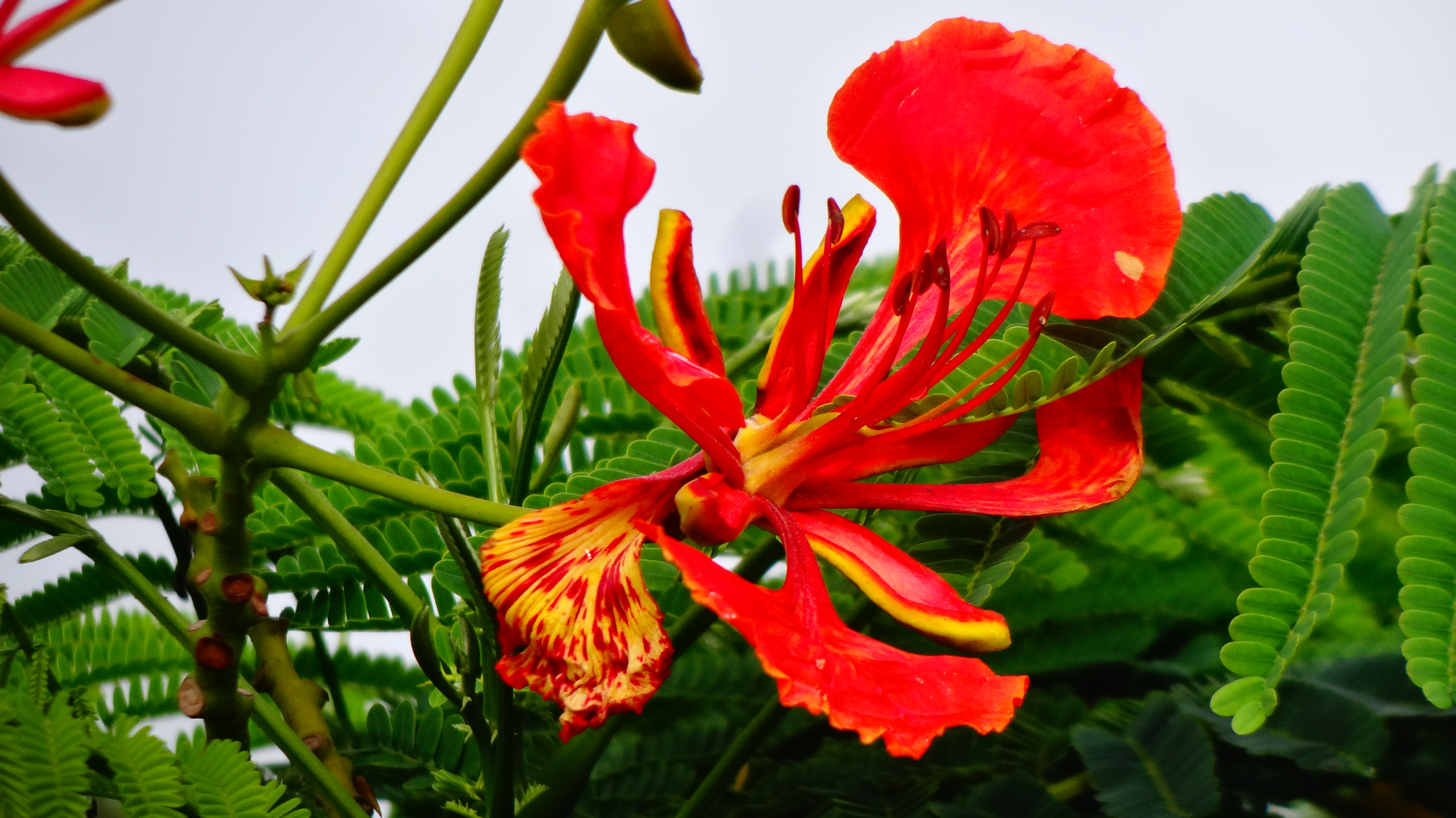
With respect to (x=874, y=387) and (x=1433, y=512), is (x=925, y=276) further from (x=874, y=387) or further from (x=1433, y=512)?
(x=1433, y=512)

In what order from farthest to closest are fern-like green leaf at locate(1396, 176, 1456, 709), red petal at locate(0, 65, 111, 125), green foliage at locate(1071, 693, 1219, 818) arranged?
green foliage at locate(1071, 693, 1219, 818) < fern-like green leaf at locate(1396, 176, 1456, 709) < red petal at locate(0, 65, 111, 125)

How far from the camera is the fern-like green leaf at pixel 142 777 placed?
16.1 inches

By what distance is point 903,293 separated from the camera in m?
0.48

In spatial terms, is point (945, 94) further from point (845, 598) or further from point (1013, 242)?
point (845, 598)

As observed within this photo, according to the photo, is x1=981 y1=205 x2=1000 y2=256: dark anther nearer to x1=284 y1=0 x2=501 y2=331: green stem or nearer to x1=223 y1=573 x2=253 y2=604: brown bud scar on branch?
x1=284 y1=0 x2=501 y2=331: green stem

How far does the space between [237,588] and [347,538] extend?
5cm

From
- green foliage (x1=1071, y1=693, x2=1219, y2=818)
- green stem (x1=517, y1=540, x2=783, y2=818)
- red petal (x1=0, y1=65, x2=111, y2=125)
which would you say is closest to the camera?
red petal (x1=0, y1=65, x2=111, y2=125)

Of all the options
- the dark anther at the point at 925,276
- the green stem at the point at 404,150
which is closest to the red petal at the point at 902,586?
the dark anther at the point at 925,276

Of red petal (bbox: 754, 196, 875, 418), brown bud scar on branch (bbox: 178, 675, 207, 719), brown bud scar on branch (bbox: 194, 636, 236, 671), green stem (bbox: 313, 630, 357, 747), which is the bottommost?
green stem (bbox: 313, 630, 357, 747)

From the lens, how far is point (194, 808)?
430mm

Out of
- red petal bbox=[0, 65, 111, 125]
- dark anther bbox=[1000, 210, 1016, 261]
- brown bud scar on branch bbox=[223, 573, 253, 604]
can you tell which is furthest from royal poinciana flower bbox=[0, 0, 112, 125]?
dark anther bbox=[1000, 210, 1016, 261]

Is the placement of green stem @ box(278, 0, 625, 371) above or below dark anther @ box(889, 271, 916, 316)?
above

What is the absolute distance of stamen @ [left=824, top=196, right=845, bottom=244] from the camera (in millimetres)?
485

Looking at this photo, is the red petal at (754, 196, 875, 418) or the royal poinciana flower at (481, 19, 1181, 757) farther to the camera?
the red petal at (754, 196, 875, 418)
